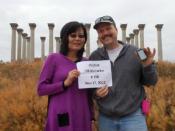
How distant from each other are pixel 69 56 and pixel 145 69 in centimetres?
94

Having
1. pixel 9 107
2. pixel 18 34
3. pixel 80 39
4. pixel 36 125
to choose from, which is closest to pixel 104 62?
pixel 80 39

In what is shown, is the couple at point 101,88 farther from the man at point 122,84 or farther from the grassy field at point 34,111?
the grassy field at point 34,111

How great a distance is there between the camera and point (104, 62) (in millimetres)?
5008

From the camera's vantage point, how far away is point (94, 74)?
5051 millimetres

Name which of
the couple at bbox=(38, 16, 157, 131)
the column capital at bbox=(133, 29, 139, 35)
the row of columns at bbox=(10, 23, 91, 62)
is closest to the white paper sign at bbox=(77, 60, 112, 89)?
the couple at bbox=(38, 16, 157, 131)

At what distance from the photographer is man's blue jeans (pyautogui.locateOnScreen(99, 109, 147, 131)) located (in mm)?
4840

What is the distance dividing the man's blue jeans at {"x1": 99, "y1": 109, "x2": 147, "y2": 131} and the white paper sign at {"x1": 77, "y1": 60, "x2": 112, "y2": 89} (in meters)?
0.43

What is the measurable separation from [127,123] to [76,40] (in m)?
1.16

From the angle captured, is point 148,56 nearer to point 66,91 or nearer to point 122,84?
point 122,84

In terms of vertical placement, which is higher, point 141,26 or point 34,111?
point 141,26

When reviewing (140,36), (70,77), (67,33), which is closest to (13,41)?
(140,36)

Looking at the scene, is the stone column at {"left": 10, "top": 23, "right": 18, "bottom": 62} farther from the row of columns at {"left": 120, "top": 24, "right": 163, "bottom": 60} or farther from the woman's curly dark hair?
the woman's curly dark hair

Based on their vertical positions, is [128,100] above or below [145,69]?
below

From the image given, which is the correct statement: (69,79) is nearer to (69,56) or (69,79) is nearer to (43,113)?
(69,56)
